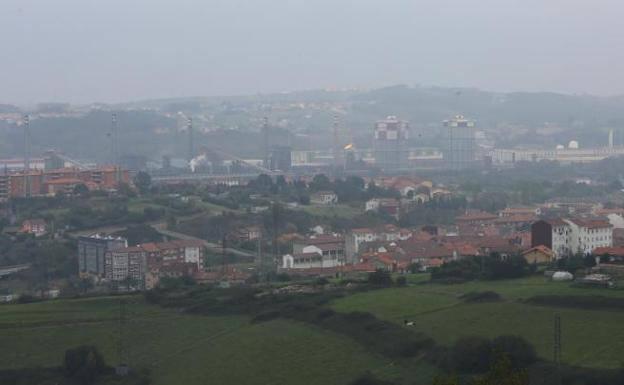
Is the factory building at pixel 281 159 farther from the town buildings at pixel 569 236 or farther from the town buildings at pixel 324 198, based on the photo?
the town buildings at pixel 569 236

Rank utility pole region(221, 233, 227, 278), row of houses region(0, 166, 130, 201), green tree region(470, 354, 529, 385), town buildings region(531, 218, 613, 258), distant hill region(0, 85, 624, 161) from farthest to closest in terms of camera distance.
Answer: distant hill region(0, 85, 624, 161)
row of houses region(0, 166, 130, 201)
utility pole region(221, 233, 227, 278)
town buildings region(531, 218, 613, 258)
green tree region(470, 354, 529, 385)

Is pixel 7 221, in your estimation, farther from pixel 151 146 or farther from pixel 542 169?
pixel 151 146

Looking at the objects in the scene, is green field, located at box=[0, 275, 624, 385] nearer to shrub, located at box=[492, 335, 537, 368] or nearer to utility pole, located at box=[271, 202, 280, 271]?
shrub, located at box=[492, 335, 537, 368]

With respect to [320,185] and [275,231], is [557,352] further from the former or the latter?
[320,185]

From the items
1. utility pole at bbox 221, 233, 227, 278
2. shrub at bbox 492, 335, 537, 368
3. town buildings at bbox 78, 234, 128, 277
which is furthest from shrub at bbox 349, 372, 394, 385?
town buildings at bbox 78, 234, 128, 277

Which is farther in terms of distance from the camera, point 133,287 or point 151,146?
point 151,146

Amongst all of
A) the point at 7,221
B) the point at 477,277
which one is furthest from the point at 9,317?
the point at 7,221

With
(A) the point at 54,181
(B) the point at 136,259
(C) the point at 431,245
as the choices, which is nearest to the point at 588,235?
(C) the point at 431,245
